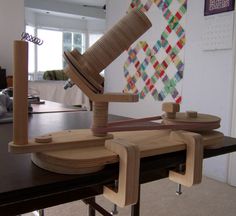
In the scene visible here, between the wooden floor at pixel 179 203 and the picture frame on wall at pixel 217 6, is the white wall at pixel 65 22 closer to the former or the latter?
the picture frame on wall at pixel 217 6

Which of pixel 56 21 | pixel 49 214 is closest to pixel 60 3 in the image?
pixel 56 21

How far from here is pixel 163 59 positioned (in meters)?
3.25

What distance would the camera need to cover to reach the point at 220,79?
2.71 meters

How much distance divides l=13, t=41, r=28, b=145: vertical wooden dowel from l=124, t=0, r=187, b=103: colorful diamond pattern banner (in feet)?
8.74

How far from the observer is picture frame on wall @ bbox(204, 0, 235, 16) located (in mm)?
2601

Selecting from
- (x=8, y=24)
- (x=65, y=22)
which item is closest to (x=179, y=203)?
(x=8, y=24)

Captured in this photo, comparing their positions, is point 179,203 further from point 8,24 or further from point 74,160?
point 8,24

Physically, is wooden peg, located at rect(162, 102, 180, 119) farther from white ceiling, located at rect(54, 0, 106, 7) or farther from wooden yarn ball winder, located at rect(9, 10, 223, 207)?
white ceiling, located at rect(54, 0, 106, 7)

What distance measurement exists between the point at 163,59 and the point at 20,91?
2.83 metres

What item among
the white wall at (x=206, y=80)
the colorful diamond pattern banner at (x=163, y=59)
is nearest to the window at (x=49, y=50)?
the colorful diamond pattern banner at (x=163, y=59)

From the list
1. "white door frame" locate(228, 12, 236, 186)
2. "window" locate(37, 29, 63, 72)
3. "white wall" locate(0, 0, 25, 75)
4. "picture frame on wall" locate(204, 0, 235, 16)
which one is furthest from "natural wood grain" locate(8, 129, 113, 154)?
"window" locate(37, 29, 63, 72)

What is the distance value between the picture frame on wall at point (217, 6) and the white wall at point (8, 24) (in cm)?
314

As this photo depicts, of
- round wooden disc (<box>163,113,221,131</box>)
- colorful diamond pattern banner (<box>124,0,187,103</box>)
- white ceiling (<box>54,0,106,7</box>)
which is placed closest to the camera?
round wooden disc (<box>163,113,221,131</box>)

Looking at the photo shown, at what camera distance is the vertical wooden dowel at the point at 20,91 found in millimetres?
537
